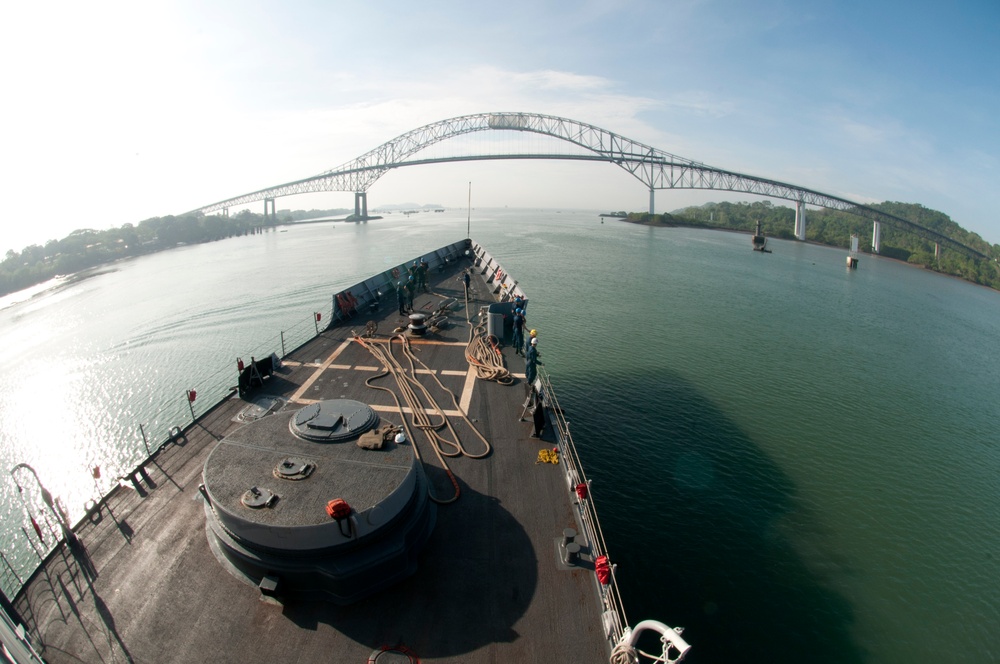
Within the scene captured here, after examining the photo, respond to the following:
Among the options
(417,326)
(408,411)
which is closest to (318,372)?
(408,411)

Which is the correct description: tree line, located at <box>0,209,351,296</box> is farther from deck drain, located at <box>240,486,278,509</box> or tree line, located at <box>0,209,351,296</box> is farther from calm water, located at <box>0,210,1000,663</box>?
deck drain, located at <box>240,486,278,509</box>

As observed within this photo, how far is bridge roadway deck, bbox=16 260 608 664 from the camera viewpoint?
6004mm

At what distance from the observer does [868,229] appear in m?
116

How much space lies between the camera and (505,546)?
7711 millimetres

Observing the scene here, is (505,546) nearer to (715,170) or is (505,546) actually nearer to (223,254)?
(223,254)

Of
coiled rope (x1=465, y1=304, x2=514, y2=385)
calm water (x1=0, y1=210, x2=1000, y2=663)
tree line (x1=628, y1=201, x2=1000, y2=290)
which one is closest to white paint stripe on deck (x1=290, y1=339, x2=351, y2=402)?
coiled rope (x1=465, y1=304, x2=514, y2=385)

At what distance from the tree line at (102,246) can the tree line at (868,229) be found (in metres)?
122

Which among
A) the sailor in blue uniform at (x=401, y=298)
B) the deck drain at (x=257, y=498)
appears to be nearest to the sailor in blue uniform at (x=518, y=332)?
the sailor in blue uniform at (x=401, y=298)

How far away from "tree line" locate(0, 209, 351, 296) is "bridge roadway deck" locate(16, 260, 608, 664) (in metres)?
61.6

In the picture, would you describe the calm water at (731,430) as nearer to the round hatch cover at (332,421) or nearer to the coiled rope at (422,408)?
the coiled rope at (422,408)

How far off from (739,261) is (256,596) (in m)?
78.4

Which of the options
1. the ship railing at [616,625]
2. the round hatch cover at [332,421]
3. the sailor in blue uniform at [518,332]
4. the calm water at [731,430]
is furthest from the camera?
the sailor in blue uniform at [518,332]

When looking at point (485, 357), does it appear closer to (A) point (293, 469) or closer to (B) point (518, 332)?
(B) point (518, 332)

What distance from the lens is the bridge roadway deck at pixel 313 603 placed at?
6.00 meters
